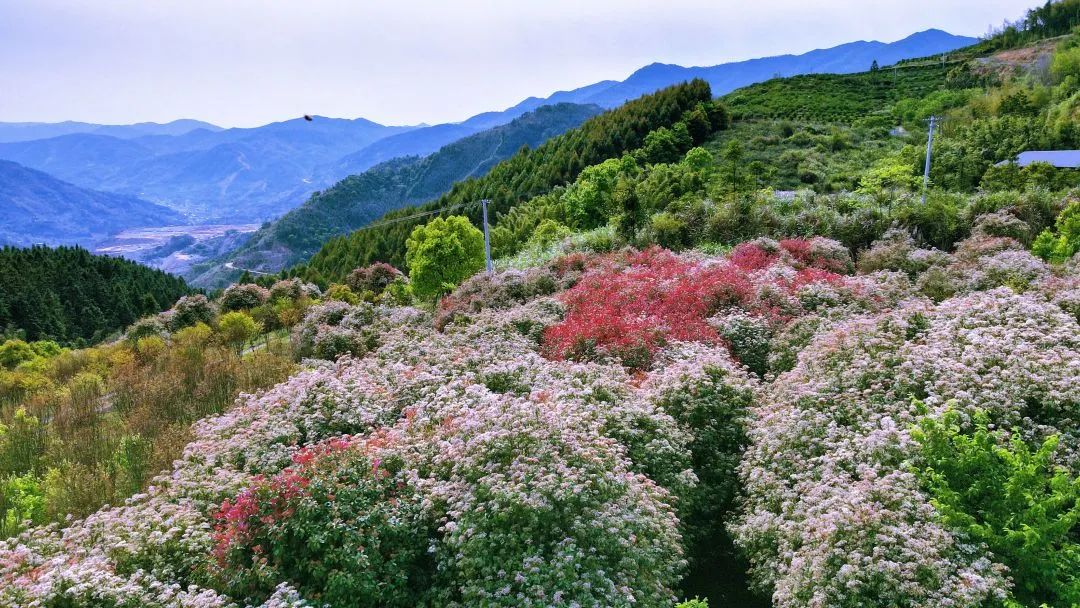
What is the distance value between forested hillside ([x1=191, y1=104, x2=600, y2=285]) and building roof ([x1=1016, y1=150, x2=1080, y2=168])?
92771 mm

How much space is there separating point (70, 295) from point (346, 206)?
96030 millimetres

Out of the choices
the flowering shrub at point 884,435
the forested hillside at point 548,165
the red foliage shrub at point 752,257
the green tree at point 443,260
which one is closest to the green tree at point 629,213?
the green tree at point 443,260

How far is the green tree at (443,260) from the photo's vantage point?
90.7ft

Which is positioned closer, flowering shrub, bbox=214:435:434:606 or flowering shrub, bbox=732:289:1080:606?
flowering shrub, bbox=732:289:1080:606

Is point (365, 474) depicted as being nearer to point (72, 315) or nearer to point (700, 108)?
point (700, 108)

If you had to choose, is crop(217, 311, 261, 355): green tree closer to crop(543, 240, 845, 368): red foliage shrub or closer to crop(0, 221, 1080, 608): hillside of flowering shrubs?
crop(543, 240, 845, 368): red foliage shrub

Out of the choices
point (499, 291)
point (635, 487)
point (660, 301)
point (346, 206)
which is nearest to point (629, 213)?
point (499, 291)

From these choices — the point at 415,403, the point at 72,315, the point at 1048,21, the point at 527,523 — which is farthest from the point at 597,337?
the point at 1048,21

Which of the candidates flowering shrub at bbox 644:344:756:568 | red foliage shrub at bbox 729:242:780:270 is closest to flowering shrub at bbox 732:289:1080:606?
flowering shrub at bbox 644:344:756:568

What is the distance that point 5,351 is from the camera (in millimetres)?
30969

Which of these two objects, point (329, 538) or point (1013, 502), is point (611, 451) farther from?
point (1013, 502)

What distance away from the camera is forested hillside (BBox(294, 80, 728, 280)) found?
54875 millimetres

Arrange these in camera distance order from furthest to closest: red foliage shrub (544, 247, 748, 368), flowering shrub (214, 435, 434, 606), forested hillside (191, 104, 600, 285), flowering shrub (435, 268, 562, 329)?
forested hillside (191, 104, 600, 285), flowering shrub (435, 268, 562, 329), red foliage shrub (544, 247, 748, 368), flowering shrub (214, 435, 434, 606)

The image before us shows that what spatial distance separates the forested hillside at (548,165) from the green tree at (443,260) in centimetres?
2247
